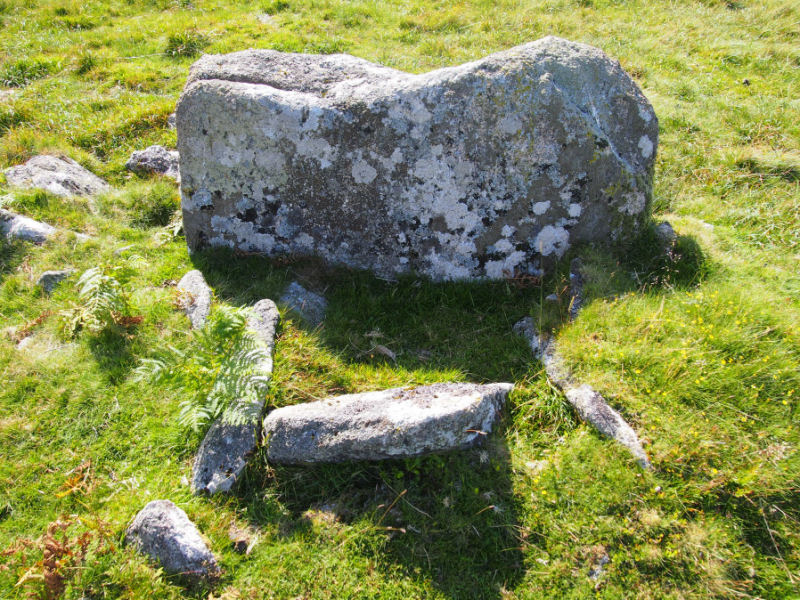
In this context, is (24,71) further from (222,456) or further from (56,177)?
(222,456)

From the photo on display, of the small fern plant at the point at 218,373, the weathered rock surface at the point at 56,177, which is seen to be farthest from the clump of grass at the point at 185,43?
the small fern plant at the point at 218,373

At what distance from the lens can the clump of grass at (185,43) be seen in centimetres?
1152

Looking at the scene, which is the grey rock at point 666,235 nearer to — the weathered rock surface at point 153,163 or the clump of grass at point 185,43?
the weathered rock surface at point 153,163

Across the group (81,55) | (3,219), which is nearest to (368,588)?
(3,219)

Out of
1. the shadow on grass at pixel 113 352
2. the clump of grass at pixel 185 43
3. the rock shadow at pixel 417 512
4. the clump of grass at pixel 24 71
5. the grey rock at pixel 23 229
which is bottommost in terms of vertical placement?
the rock shadow at pixel 417 512

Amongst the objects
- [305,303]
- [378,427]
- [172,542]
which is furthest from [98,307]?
[378,427]

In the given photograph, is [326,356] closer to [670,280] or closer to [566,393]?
[566,393]

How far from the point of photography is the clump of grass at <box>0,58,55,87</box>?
10.6m

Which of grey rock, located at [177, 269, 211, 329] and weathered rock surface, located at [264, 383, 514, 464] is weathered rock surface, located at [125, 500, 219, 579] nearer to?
weathered rock surface, located at [264, 383, 514, 464]

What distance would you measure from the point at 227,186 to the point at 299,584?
180 inches

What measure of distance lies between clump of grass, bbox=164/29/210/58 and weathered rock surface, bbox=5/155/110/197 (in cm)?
472

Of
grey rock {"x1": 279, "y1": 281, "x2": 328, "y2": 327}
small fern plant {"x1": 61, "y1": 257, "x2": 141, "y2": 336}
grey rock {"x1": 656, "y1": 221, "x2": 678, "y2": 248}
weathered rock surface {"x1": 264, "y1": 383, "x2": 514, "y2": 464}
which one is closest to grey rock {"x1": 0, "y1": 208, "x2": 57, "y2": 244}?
small fern plant {"x1": 61, "y1": 257, "x2": 141, "y2": 336}

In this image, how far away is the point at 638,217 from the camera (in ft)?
20.1

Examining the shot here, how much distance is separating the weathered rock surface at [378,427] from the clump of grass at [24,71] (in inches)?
432
